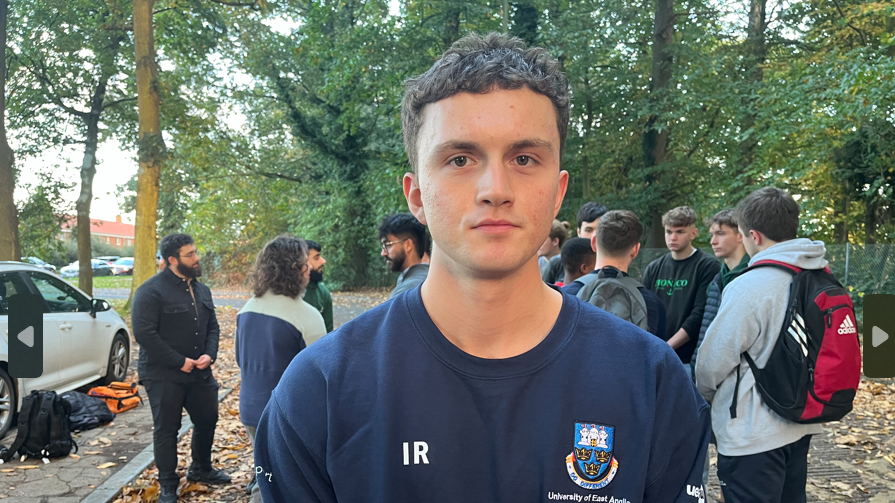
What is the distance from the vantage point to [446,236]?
4.14ft

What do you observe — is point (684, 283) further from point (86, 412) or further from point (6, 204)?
point (6, 204)

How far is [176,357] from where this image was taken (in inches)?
195

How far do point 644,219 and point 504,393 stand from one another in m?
18.0

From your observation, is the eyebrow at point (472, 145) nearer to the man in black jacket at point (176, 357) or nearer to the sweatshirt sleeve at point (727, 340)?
the sweatshirt sleeve at point (727, 340)

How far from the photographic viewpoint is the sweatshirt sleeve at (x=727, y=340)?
10.1 ft

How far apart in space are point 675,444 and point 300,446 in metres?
0.74

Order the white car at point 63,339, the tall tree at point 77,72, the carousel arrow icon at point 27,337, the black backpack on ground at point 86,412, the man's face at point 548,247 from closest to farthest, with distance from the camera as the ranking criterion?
the man's face at point 548,247
the carousel arrow icon at point 27,337
the white car at point 63,339
the black backpack on ground at point 86,412
the tall tree at point 77,72

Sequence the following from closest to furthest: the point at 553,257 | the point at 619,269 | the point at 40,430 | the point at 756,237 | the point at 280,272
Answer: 1. the point at 756,237
2. the point at 619,269
3. the point at 280,272
4. the point at 553,257
5. the point at 40,430

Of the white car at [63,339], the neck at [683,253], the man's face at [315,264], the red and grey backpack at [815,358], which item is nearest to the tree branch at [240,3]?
the white car at [63,339]

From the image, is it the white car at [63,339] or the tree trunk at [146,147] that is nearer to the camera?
the white car at [63,339]

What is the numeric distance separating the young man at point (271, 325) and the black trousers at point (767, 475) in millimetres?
2776

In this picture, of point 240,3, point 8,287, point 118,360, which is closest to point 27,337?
point 8,287

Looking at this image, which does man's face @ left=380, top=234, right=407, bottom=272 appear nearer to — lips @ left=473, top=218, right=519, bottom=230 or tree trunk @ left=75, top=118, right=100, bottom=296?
lips @ left=473, top=218, right=519, bottom=230

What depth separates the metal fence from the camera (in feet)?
35.7
